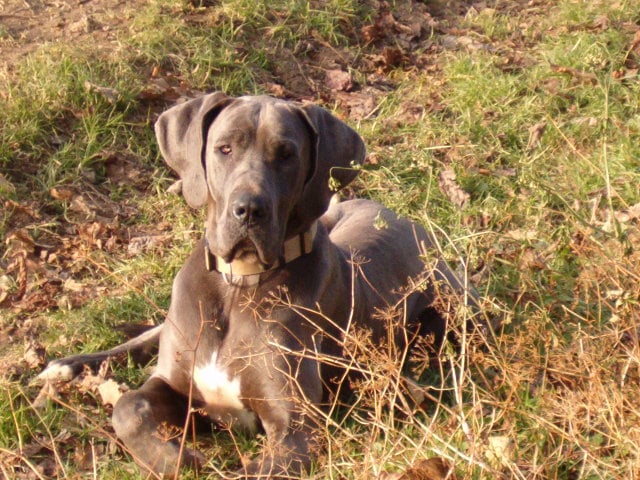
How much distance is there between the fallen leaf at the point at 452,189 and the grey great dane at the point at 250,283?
199cm

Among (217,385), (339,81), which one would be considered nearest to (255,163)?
(217,385)

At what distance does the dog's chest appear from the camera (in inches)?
181

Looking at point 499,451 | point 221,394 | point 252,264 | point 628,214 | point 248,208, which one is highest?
point 248,208

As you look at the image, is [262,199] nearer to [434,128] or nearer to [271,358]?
[271,358]

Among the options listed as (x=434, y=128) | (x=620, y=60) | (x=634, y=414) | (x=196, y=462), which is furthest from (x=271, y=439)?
(x=620, y=60)

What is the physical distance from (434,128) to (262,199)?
3449mm

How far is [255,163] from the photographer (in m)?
4.55

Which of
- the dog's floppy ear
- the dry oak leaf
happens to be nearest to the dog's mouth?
the dog's floppy ear

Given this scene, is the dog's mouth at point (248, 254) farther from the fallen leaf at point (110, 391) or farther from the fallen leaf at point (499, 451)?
the fallen leaf at point (499, 451)

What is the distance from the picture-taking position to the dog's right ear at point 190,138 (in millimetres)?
4762

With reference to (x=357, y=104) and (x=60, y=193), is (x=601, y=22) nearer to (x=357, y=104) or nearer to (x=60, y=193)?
(x=357, y=104)

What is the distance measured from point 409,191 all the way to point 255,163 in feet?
8.43

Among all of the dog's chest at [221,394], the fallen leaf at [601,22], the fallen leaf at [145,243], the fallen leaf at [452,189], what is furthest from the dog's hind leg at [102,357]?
the fallen leaf at [601,22]

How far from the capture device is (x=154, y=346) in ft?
Answer: 17.5
